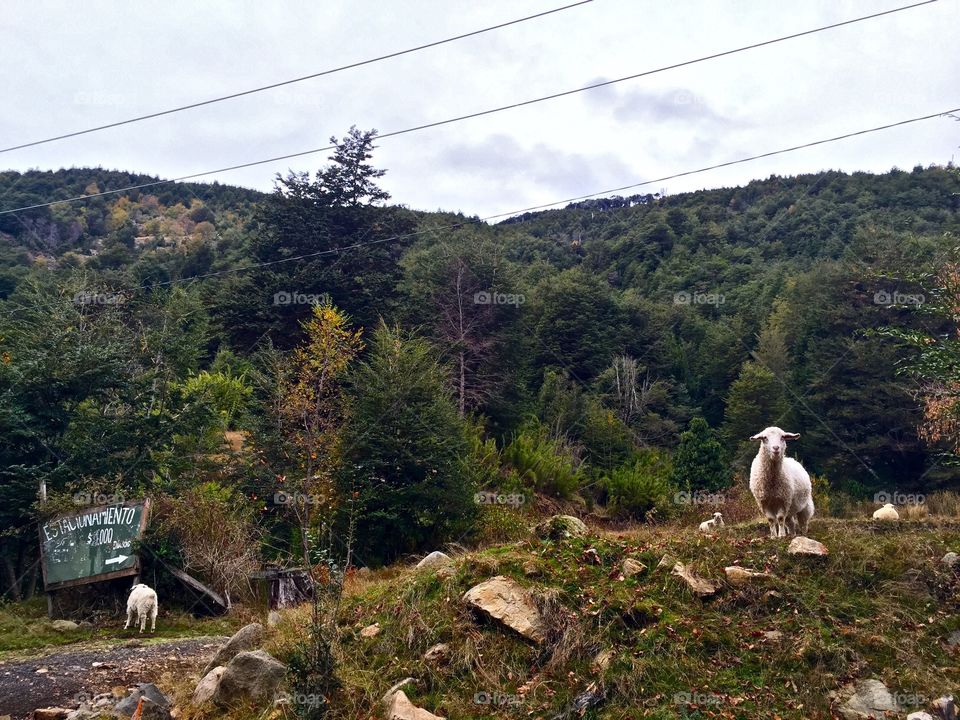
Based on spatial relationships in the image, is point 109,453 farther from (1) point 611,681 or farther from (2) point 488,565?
(1) point 611,681

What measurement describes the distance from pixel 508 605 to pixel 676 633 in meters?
1.77

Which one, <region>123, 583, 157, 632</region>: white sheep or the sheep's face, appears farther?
<region>123, 583, 157, 632</region>: white sheep

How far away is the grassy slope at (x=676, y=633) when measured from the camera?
743 cm

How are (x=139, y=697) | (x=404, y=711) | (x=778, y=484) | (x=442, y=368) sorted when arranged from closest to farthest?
(x=404, y=711) → (x=139, y=697) → (x=778, y=484) → (x=442, y=368)

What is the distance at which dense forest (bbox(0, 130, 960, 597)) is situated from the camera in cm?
1672

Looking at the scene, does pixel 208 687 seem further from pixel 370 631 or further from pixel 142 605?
pixel 142 605

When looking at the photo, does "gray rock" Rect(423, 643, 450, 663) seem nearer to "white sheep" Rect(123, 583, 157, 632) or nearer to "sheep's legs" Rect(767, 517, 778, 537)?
"sheep's legs" Rect(767, 517, 778, 537)

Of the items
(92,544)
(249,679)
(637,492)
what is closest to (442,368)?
(637,492)

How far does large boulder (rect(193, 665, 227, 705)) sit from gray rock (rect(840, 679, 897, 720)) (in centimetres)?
639

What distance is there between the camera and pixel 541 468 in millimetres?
23422

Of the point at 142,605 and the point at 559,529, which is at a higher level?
the point at 559,529

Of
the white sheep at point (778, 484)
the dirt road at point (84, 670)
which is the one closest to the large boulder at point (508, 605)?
the white sheep at point (778, 484)

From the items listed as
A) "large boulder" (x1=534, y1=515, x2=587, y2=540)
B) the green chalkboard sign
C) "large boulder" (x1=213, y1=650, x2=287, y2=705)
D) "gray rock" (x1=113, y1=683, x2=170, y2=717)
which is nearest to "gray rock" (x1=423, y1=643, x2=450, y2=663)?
"large boulder" (x1=213, y1=650, x2=287, y2=705)

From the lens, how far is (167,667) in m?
10.5
